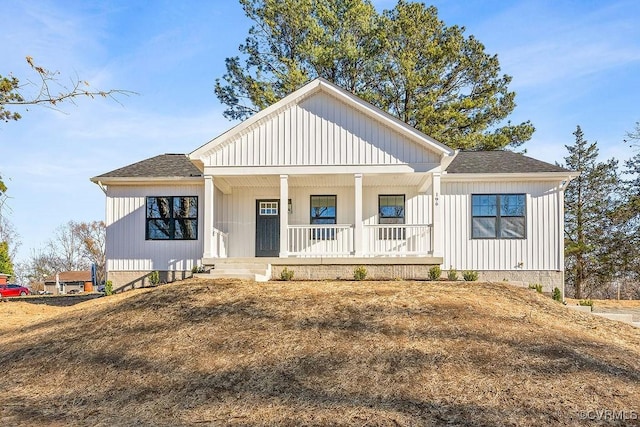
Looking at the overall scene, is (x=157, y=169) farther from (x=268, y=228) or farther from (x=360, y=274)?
(x=360, y=274)

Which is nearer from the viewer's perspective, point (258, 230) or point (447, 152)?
point (447, 152)

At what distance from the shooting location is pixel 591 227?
1086 inches

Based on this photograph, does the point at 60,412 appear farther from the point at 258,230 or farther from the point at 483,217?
the point at 483,217

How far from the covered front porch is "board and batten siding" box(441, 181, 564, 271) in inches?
32.9

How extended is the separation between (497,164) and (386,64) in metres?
10.4

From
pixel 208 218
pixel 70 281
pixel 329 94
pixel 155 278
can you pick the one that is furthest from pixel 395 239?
pixel 70 281

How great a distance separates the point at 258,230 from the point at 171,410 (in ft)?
34.1

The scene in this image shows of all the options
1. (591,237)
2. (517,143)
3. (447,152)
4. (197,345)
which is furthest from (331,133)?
(591,237)

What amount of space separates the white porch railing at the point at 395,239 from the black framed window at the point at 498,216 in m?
1.74

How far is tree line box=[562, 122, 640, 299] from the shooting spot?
26.4 m

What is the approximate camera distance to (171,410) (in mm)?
6129

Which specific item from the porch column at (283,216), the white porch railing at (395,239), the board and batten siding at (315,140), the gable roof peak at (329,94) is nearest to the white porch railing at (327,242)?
the white porch railing at (395,239)

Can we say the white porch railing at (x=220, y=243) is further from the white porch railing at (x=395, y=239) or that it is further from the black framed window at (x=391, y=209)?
the black framed window at (x=391, y=209)

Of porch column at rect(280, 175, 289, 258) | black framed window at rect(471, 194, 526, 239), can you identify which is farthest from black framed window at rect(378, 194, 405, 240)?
porch column at rect(280, 175, 289, 258)
